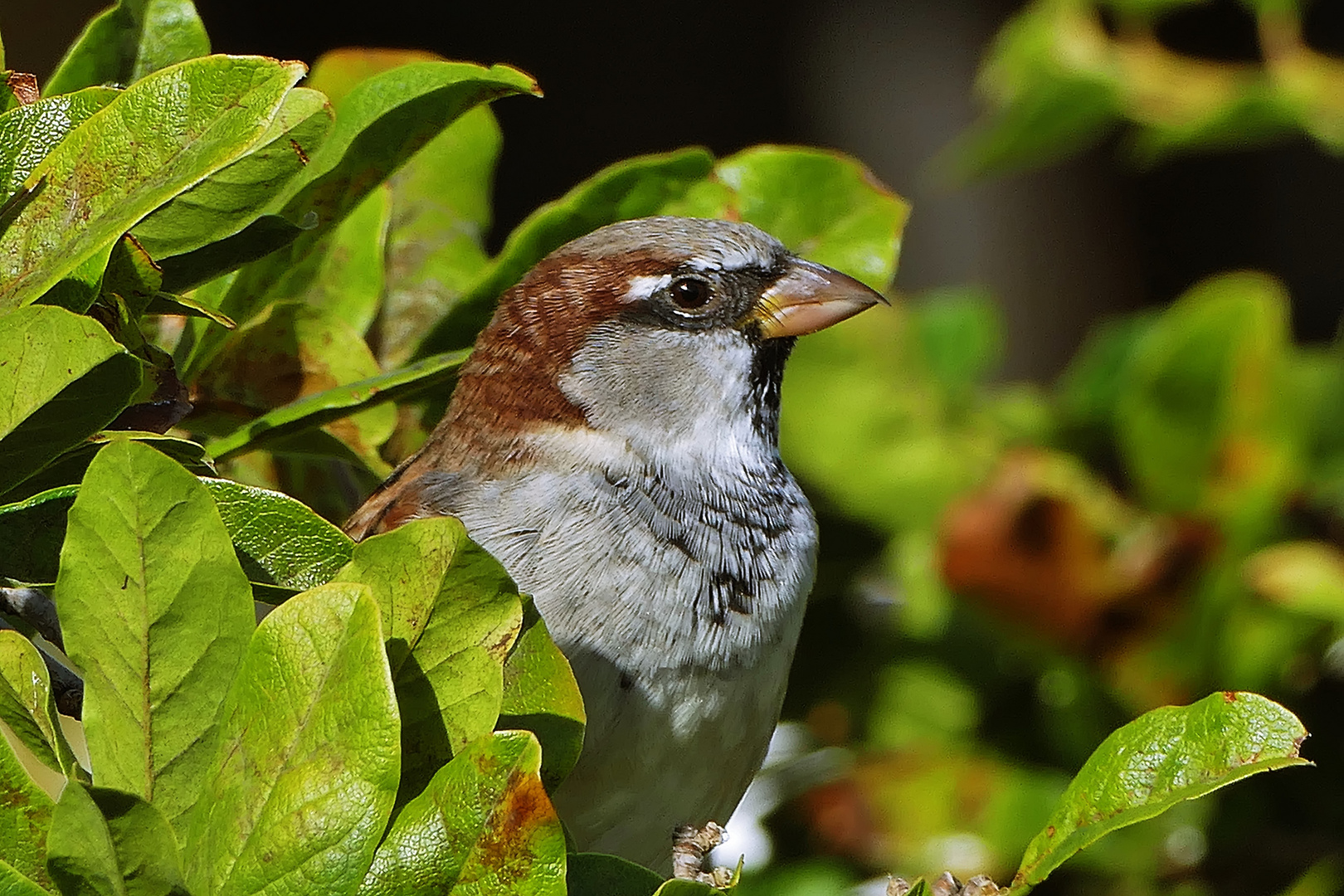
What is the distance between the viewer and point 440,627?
0.89 metres

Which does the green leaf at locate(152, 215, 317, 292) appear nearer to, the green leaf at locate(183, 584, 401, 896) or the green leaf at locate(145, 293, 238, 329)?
the green leaf at locate(145, 293, 238, 329)

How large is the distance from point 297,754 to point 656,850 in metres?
0.81

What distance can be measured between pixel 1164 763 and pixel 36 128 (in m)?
0.76

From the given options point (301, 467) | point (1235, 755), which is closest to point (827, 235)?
point (301, 467)

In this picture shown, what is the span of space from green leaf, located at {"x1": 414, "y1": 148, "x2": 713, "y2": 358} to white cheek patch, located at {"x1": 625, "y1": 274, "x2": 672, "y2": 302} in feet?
0.71

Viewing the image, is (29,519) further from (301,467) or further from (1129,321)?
(1129,321)

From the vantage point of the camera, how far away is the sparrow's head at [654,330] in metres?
1.67

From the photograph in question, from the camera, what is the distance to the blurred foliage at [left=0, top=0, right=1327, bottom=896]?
32.8 inches

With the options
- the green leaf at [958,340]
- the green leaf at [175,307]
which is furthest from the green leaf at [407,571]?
the green leaf at [958,340]

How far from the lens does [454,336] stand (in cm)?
154

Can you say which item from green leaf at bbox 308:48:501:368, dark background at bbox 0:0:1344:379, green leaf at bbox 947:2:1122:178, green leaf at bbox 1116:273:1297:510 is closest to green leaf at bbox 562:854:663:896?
green leaf at bbox 308:48:501:368

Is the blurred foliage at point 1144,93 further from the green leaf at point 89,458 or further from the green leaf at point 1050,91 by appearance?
the green leaf at point 89,458

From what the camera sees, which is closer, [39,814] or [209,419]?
[39,814]

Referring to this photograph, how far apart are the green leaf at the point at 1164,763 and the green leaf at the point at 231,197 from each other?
1.93 feet
